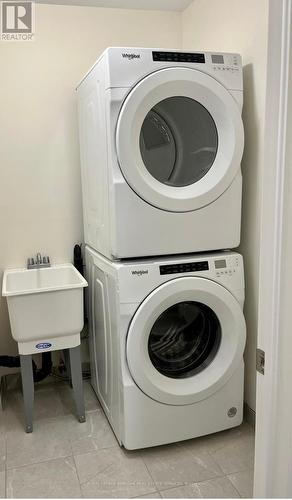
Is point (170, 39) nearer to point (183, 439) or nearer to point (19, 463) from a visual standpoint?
point (183, 439)

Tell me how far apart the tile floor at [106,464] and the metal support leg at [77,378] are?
0.23ft

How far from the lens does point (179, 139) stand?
6.36 feet

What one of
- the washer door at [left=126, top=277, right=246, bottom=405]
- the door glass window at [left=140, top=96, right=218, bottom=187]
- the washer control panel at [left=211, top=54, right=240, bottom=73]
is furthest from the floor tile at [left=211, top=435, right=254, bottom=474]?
the washer control panel at [left=211, top=54, right=240, bottom=73]

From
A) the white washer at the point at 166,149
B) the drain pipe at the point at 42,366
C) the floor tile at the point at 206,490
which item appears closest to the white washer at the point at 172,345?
the white washer at the point at 166,149

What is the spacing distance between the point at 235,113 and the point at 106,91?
57 cm

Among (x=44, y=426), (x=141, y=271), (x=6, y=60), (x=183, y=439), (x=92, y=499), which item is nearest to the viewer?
(x=92, y=499)

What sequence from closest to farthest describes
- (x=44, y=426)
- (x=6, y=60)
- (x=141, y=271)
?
(x=141, y=271) < (x=44, y=426) < (x=6, y=60)

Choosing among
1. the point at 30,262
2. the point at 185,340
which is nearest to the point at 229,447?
the point at 185,340

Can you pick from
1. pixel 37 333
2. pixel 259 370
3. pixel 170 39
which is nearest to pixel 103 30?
pixel 170 39

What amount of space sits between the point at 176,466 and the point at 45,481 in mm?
571

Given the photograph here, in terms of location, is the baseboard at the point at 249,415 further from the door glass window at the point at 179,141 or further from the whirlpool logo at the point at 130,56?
the whirlpool logo at the point at 130,56

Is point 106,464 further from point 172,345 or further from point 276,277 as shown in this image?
point 276,277

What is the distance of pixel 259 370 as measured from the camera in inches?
40.3

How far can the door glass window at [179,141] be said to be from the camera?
73.7 inches
